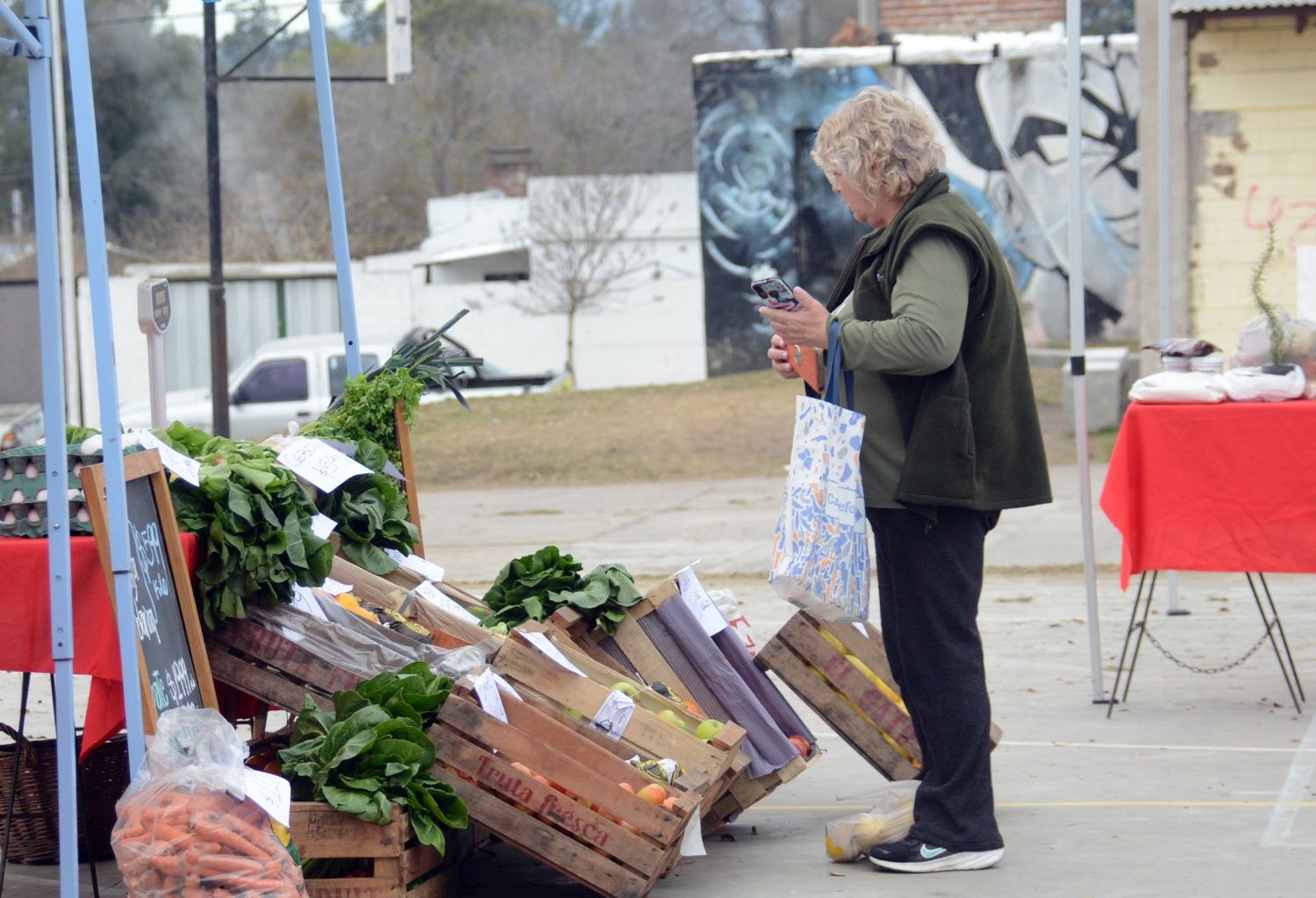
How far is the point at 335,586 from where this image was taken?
14.9 ft

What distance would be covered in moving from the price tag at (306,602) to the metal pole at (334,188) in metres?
1.43

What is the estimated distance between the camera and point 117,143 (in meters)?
46.9

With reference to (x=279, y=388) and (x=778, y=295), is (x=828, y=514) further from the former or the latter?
(x=279, y=388)

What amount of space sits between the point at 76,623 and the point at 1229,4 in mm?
9325

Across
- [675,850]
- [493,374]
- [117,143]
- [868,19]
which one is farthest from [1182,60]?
[117,143]

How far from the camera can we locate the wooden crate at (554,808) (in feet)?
12.5

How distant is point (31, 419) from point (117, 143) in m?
31.7

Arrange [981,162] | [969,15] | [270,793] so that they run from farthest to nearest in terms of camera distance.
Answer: [969,15], [981,162], [270,793]

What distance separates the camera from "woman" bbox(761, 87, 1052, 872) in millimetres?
3920

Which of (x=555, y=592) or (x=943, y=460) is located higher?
(x=943, y=460)

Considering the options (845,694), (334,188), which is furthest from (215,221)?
(845,694)

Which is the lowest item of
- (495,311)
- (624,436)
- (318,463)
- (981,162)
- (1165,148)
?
(624,436)

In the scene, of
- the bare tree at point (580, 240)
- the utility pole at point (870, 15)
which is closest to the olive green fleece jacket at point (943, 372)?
the utility pole at point (870, 15)

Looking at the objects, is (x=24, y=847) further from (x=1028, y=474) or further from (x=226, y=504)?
(x=1028, y=474)
